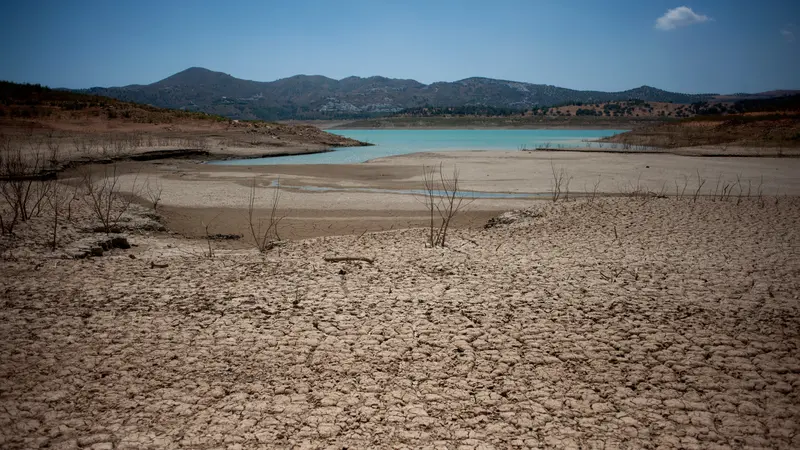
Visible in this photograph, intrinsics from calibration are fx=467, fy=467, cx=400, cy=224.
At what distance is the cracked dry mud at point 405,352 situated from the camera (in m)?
3.00

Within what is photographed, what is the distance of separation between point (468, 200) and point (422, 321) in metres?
8.24

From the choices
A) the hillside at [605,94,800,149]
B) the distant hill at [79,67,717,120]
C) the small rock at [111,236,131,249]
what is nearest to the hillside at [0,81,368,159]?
the small rock at [111,236,131,249]

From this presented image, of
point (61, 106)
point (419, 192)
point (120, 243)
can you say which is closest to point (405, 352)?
point (120, 243)

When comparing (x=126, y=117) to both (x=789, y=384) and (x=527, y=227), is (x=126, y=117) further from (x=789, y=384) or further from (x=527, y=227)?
(x=789, y=384)

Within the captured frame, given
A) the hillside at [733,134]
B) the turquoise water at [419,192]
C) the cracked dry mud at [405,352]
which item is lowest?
the cracked dry mud at [405,352]

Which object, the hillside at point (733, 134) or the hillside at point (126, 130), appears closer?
the hillside at point (126, 130)

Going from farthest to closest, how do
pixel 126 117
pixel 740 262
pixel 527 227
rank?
pixel 126 117 → pixel 527 227 → pixel 740 262

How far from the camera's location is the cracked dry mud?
2998mm

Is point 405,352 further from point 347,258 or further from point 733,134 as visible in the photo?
point 733,134

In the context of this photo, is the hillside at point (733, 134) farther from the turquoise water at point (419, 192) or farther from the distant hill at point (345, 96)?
the distant hill at point (345, 96)

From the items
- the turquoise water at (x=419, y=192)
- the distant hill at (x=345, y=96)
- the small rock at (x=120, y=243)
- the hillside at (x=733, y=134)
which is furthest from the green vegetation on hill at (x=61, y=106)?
the distant hill at (x=345, y=96)

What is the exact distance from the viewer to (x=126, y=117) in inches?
1191

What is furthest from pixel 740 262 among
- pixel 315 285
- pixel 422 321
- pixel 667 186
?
pixel 667 186

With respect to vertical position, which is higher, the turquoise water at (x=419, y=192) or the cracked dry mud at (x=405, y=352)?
the turquoise water at (x=419, y=192)
